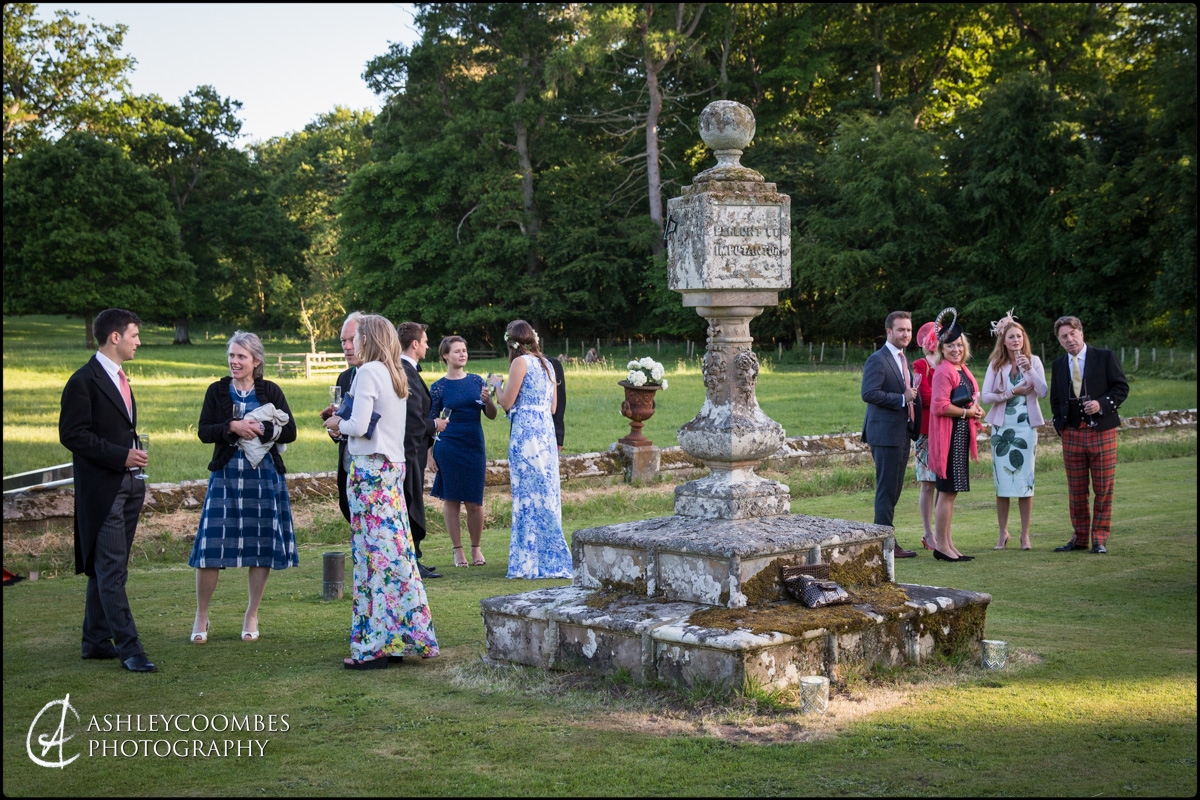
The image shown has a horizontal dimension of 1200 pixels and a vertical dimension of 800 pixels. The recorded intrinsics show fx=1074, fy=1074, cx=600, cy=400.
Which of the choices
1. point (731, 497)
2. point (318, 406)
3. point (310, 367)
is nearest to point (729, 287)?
point (731, 497)

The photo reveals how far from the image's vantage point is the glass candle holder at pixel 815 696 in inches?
203

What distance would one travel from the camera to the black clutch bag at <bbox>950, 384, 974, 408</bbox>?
930cm

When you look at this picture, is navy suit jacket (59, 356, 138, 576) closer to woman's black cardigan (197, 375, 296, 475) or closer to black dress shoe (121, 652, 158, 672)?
woman's black cardigan (197, 375, 296, 475)

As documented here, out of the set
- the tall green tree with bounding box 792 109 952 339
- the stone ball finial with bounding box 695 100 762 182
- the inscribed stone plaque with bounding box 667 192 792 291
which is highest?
the tall green tree with bounding box 792 109 952 339

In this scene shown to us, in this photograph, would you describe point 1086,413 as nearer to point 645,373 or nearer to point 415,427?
point 645,373

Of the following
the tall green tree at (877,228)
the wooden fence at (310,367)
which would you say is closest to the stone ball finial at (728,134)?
the wooden fence at (310,367)

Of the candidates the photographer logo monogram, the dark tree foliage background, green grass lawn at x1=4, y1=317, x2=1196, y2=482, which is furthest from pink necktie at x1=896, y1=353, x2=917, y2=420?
the dark tree foliage background

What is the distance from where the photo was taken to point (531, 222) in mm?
47875

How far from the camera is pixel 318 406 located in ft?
73.8

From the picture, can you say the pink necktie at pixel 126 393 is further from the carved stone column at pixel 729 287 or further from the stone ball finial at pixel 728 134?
the stone ball finial at pixel 728 134

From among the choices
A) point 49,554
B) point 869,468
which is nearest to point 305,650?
point 49,554

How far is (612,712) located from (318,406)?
1829 cm

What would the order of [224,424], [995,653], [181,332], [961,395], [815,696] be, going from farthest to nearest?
[181,332]
[961,395]
[224,424]
[995,653]
[815,696]

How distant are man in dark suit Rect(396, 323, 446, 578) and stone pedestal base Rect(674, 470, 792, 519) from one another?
306 centimetres
